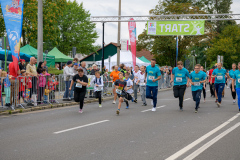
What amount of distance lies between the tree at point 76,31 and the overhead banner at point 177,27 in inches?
1450

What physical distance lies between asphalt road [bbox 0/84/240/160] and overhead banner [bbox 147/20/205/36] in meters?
15.2

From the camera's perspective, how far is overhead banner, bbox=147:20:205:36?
25641mm

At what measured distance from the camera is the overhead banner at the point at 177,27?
25.6 meters

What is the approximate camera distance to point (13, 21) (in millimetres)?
12930

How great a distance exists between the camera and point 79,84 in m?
12.5

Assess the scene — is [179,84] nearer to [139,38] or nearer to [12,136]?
[12,136]

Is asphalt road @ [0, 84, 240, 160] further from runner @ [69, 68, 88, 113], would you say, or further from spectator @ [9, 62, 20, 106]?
spectator @ [9, 62, 20, 106]

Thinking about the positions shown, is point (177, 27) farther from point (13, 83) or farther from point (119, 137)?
point (119, 137)

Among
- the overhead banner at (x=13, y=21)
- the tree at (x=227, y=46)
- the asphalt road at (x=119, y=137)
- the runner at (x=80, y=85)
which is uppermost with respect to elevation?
the tree at (x=227, y=46)

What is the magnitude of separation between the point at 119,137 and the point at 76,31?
5636cm

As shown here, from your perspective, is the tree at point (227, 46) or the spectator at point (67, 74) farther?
the tree at point (227, 46)

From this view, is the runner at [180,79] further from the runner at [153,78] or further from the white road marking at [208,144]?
the white road marking at [208,144]

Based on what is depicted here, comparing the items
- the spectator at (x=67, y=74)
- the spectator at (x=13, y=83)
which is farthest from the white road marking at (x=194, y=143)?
the spectator at (x=67, y=74)

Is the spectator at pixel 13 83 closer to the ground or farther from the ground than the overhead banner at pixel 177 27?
closer to the ground
